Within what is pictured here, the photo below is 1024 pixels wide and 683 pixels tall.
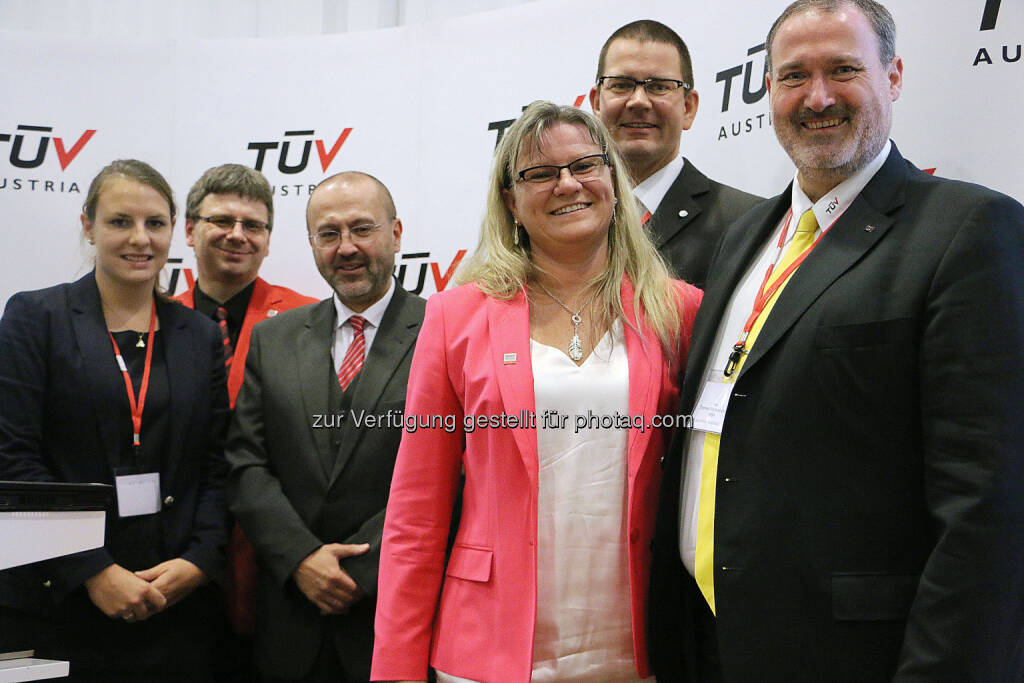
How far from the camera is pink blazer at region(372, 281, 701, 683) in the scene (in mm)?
1908

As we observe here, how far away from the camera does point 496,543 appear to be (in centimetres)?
194

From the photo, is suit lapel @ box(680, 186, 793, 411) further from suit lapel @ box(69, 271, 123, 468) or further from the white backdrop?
suit lapel @ box(69, 271, 123, 468)

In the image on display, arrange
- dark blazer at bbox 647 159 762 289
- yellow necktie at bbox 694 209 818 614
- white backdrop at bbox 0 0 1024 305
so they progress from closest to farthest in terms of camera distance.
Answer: yellow necktie at bbox 694 209 818 614 → dark blazer at bbox 647 159 762 289 → white backdrop at bbox 0 0 1024 305

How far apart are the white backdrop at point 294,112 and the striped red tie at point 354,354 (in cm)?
101

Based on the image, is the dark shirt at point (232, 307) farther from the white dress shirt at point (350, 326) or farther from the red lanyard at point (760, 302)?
the red lanyard at point (760, 302)

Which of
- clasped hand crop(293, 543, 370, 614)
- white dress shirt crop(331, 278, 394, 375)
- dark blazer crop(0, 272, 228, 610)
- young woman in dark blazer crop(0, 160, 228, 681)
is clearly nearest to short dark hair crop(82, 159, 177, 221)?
young woman in dark blazer crop(0, 160, 228, 681)

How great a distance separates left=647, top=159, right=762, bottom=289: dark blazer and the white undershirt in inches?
22.7

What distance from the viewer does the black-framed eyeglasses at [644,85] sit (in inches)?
116

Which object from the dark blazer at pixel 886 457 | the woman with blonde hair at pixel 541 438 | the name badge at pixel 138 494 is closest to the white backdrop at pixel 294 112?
the name badge at pixel 138 494

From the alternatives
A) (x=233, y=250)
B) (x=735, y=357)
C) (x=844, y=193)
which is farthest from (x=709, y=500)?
(x=233, y=250)

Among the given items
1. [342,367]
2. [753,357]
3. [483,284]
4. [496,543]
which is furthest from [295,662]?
[753,357]

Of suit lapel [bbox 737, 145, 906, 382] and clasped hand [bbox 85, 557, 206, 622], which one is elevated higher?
suit lapel [bbox 737, 145, 906, 382]

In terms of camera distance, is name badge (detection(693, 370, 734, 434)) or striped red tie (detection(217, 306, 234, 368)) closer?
name badge (detection(693, 370, 734, 434))

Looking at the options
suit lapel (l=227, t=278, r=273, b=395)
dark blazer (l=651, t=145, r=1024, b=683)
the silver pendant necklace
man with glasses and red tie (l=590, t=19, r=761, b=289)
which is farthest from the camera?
suit lapel (l=227, t=278, r=273, b=395)
